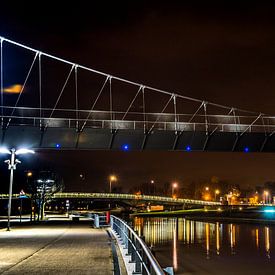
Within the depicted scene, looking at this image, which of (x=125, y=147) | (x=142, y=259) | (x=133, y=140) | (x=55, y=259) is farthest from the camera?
(x=125, y=147)

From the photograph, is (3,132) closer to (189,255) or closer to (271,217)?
(189,255)

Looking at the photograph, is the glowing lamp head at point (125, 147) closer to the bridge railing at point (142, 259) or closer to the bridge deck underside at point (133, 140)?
the bridge deck underside at point (133, 140)

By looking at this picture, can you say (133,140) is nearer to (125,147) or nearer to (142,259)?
(125,147)

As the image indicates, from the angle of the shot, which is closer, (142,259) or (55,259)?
(142,259)

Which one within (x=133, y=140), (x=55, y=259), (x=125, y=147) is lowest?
(x=55, y=259)

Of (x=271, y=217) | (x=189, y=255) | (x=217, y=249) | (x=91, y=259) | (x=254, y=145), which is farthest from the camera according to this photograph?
(x=271, y=217)

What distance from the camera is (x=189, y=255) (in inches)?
1128

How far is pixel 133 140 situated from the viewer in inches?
1559

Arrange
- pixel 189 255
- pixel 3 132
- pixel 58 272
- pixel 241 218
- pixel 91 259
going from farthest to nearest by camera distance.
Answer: pixel 241 218, pixel 3 132, pixel 189 255, pixel 91 259, pixel 58 272

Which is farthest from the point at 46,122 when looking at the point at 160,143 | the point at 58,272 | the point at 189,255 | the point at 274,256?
the point at 58,272

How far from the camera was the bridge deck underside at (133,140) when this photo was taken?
3694 cm

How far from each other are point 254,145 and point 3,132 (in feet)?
72.4

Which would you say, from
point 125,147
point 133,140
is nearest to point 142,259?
point 133,140

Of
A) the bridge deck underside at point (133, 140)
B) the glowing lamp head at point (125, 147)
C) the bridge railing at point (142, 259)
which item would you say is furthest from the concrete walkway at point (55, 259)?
the glowing lamp head at point (125, 147)
